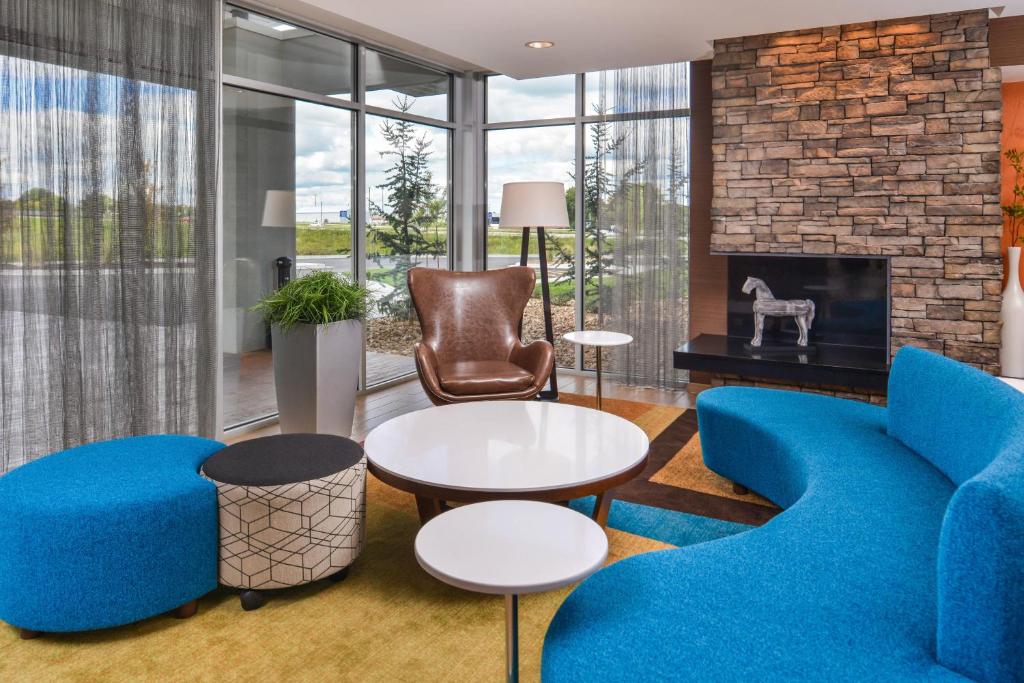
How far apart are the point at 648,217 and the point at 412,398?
7.25 ft

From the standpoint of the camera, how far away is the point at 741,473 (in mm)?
3094

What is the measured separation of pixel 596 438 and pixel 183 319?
7.58 ft

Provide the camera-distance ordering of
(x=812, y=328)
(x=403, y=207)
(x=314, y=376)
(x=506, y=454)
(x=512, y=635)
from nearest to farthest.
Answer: (x=512, y=635)
(x=506, y=454)
(x=314, y=376)
(x=812, y=328)
(x=403, y=207)

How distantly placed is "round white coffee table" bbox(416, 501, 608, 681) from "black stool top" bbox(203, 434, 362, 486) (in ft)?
2.59

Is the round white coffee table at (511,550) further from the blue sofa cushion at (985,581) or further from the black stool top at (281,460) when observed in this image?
the black stool top at (281,460)

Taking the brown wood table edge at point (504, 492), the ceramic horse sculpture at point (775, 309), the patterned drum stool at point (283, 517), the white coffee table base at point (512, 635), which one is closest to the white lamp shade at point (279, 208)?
the patterned drum stool at point (283, 517)

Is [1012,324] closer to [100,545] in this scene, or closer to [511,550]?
[511,550]

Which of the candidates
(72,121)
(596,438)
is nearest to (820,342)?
(596,438)

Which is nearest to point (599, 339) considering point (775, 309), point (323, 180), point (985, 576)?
point (775, 309)

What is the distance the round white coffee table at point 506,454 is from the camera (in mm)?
2145

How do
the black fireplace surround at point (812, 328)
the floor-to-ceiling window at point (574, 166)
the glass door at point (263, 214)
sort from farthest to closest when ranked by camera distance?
the floor-to-ceiling window at point (574, 166), the black fireplace surround at point (812, 328), the glass door at point (263, 214)

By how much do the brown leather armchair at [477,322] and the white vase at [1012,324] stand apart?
2.76 m

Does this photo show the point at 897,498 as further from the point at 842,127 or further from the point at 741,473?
the point at 842,127

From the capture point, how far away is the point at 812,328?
4.87m
